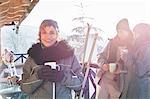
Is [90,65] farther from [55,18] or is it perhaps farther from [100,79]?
[55,18]

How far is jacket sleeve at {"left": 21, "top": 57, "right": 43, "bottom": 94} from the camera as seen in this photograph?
1.14 m

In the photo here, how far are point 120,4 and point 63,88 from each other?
377mm

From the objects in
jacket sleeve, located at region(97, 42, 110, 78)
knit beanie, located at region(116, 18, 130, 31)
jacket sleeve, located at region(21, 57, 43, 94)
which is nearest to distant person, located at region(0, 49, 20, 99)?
jacket sleeve, located at region(21, 57, 43, 94)

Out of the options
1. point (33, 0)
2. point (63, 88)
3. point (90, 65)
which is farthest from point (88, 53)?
point (33, 0)

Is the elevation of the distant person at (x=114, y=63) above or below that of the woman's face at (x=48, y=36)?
below

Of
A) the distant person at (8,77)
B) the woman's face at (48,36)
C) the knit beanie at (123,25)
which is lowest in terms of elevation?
the distant person at (8,77)

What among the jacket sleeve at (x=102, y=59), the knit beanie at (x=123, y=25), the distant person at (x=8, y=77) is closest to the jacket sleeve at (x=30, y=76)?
the distant person at (x=8, y=77)

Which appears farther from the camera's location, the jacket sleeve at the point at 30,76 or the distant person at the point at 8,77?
the distant person at the point at 8,77

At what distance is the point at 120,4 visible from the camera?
4.13 feet

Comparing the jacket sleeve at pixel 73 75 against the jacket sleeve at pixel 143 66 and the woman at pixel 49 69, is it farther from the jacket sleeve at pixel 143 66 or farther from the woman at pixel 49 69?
the jacket sleeve at pixel 143 66

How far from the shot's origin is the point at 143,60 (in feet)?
3.79

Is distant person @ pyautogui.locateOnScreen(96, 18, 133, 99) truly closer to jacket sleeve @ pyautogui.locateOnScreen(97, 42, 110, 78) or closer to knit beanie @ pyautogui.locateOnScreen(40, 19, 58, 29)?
jacket sleeve @ pyautogui.locateOnScreen(97, 42, 110, 78)

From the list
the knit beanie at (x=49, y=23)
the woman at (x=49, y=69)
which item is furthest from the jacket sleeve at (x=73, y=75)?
the knit beanie at (x=49, y=23)

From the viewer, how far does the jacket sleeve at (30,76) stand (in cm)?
114
